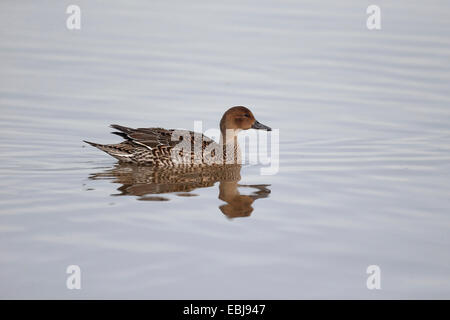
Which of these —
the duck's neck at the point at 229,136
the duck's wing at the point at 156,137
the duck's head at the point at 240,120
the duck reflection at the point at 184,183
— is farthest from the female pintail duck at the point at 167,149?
the duck's head at the point at 240,120

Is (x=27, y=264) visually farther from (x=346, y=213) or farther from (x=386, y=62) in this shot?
(x=386, y=62)

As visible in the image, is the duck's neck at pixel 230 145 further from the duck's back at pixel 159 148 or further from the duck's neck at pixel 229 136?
the duck's back at pixel 159 148

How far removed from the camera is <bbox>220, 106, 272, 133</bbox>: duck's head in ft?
35.3

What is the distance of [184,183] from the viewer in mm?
9203

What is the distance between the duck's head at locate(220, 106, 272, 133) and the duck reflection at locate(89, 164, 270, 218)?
78 cm

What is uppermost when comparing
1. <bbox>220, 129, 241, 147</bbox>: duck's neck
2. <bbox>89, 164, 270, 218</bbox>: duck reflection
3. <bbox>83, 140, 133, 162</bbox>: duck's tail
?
<bbox>220, 129, 241, 147</bbox>: duck's neck

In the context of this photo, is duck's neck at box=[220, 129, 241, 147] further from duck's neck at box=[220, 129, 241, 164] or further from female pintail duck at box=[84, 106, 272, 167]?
female pintail duck at box=[84, 106, 272, 167]

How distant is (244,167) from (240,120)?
2.86 feet

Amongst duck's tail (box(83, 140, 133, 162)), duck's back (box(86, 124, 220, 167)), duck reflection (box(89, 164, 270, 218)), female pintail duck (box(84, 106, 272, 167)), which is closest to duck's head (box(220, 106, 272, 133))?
female pintail duck (box(84, 106, 272, 167))

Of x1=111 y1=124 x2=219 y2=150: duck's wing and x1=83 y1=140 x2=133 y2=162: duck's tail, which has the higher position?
x1=111 y1=124 x2=219 y2=150: duck's wing

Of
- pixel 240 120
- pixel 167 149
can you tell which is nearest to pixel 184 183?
pixel 167 149

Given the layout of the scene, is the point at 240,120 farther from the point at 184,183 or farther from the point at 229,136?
the point at 184,183

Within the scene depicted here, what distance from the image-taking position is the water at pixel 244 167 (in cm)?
626

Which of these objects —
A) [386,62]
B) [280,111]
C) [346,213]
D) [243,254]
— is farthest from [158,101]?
[243,254]
